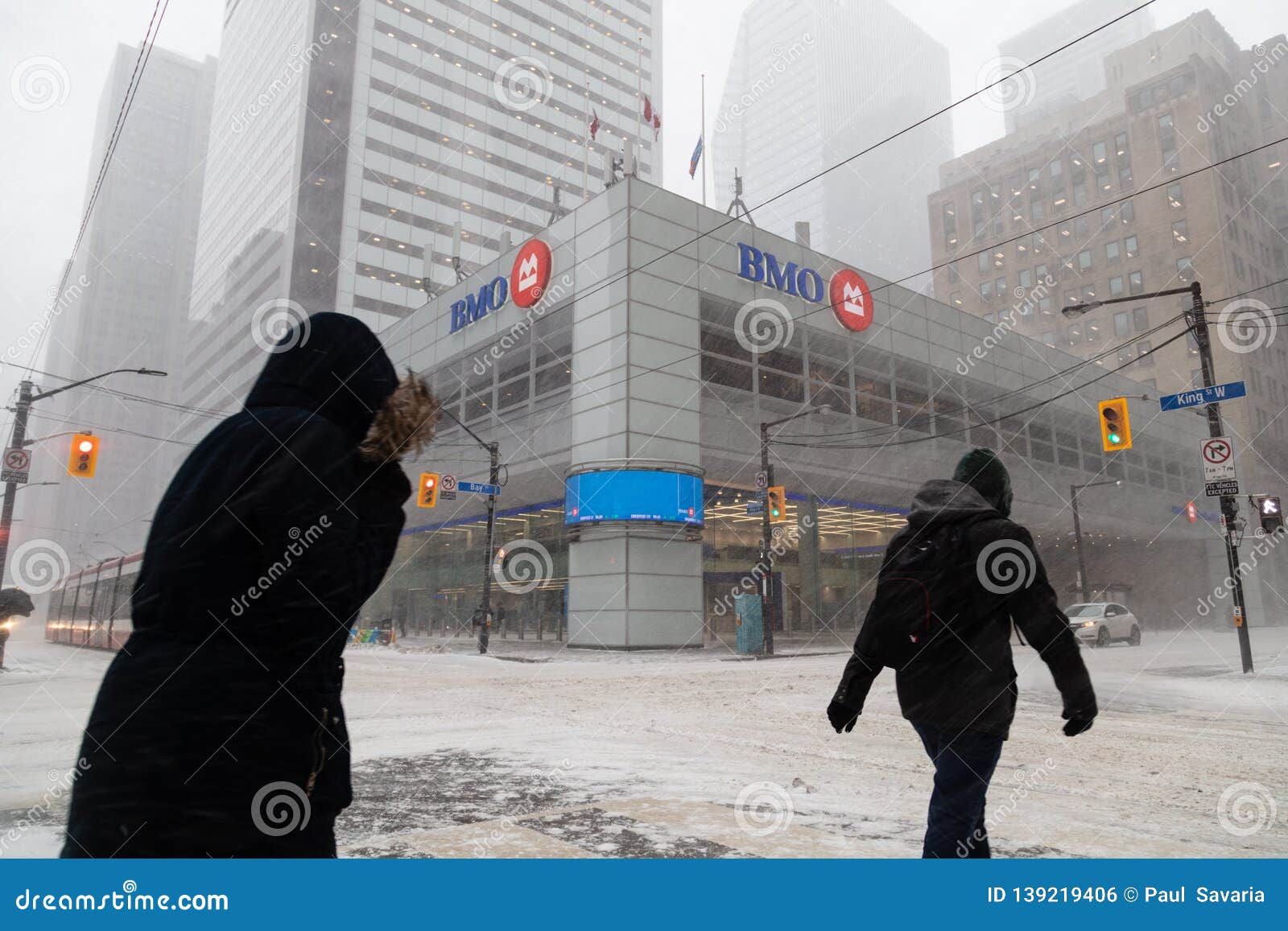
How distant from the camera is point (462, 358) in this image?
3344cm

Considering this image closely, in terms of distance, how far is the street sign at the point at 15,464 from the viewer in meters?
17.0

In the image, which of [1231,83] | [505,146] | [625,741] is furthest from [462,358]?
[505,146]

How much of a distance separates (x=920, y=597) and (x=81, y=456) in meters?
18.0

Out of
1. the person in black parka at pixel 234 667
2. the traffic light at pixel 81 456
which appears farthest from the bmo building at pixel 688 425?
the person in black parka at pixel 234 667

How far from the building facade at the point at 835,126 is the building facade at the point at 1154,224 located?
38.7 metres

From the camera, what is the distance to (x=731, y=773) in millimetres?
5855

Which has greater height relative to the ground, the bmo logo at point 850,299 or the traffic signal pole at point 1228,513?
the bmo logo at point 850,299

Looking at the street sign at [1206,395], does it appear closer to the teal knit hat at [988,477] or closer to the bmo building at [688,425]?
the bmo building at [688,425]

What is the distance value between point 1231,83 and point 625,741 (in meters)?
61.5

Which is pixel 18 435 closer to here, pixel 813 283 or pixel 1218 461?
pixel 1218 461

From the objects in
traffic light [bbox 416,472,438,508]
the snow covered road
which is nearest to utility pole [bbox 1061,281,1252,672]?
the snow covered road

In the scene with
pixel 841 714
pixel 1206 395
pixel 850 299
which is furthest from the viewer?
pixel 850 299

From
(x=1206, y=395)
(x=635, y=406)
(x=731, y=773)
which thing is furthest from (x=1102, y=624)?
(x=731, y=773)

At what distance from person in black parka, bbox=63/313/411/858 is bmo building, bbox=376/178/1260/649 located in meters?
21.9
